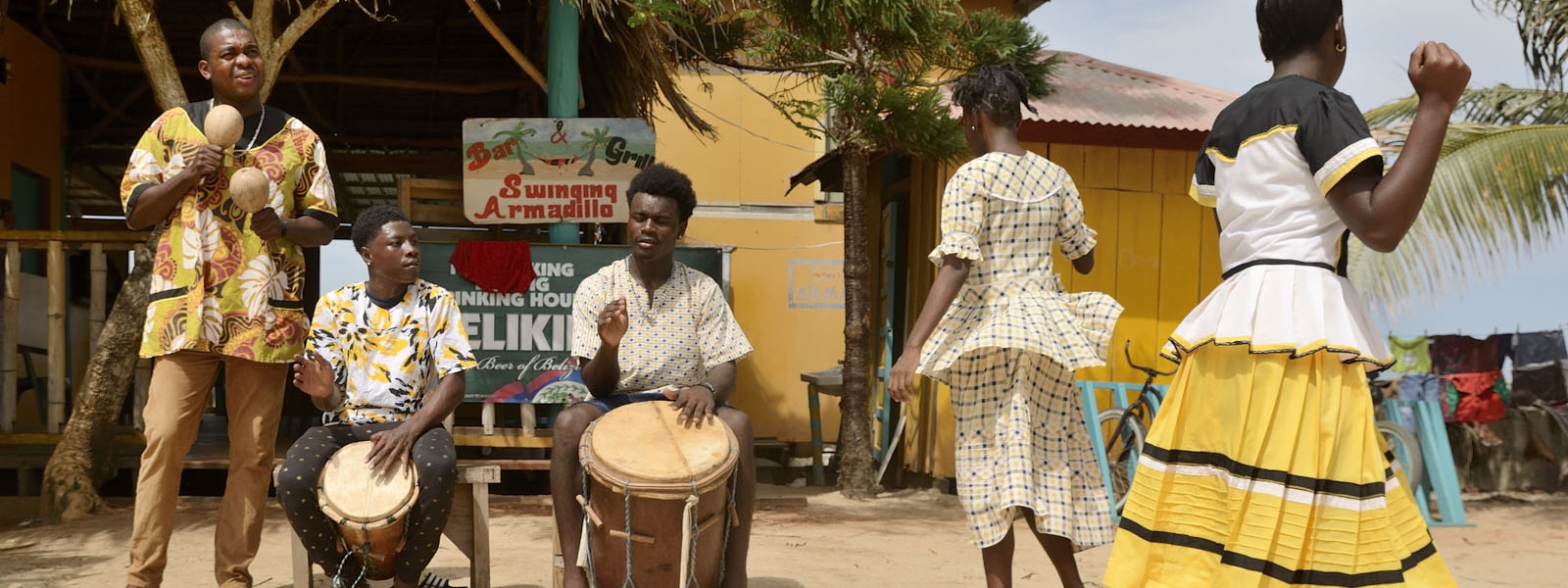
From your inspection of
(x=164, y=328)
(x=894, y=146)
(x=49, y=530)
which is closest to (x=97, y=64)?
(x=49, y=530)

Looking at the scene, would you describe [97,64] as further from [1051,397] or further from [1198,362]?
[1198,362]

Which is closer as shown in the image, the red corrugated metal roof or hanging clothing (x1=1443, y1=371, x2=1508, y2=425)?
the red corrugated metal roof

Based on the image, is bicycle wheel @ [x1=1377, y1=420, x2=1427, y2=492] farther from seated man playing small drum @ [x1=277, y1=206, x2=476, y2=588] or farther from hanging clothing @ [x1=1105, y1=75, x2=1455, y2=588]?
seated man playing small drum @ [x1=277, y1=206, x2=476, y2=588]

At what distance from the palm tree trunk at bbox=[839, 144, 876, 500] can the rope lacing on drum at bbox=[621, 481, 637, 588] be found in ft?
16.9

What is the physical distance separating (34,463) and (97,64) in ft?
15.1

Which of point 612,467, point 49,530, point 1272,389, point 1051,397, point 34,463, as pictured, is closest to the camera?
point 1272,389

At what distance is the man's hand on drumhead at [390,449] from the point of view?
3525mm

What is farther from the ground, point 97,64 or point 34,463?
point 97,64

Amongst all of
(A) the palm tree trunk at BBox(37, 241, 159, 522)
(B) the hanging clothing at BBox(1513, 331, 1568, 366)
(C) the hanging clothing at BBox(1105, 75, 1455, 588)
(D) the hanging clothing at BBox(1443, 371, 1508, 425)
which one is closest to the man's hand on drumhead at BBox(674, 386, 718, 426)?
(C) the hanging clothing at BBox(1105, 75, 1455, 588)

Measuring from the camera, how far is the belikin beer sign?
7.65 meters

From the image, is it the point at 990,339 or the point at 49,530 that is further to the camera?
the point at 49,530

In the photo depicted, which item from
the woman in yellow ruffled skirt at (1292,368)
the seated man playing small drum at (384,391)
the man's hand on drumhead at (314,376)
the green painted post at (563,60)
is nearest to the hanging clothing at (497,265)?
the green painted post at (563,60)

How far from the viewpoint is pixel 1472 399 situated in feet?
31.6

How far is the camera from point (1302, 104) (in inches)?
89.1
